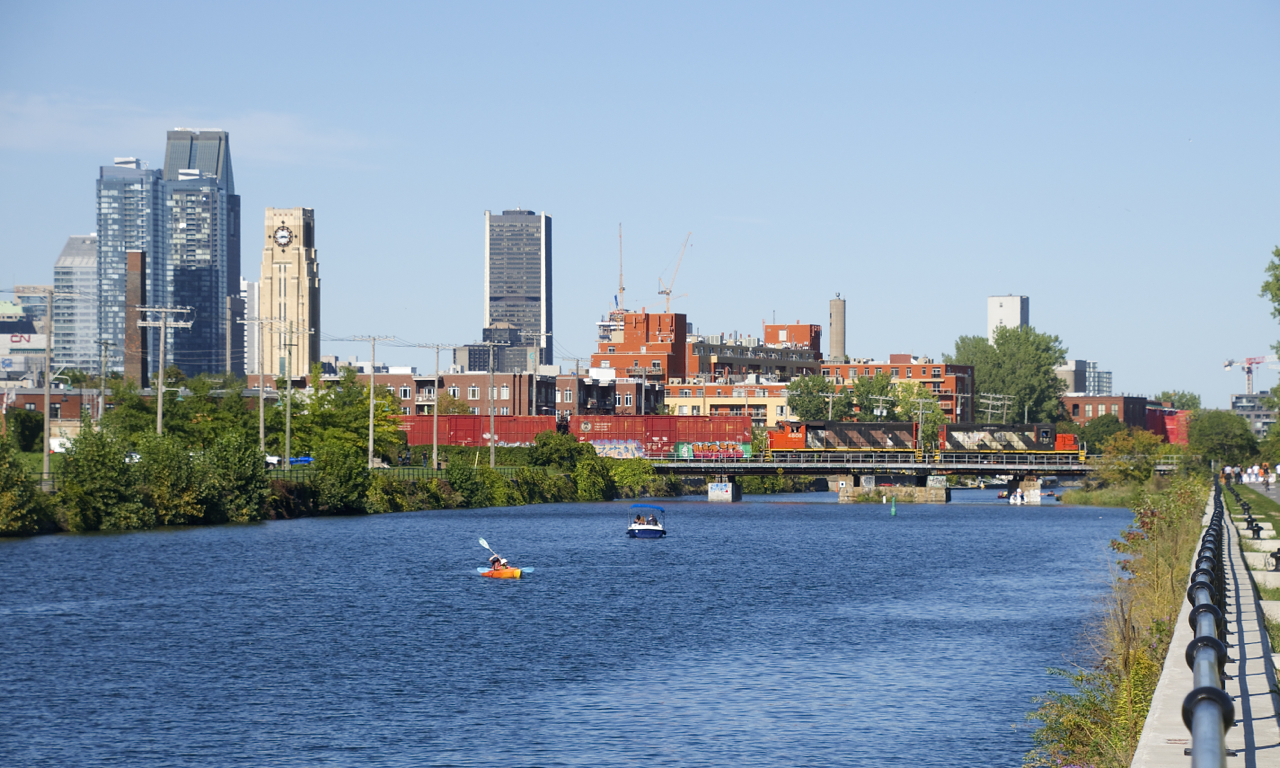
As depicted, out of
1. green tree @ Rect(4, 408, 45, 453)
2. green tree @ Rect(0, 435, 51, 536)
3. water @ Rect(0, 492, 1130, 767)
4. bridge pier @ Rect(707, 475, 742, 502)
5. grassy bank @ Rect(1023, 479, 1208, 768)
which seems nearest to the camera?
grassy bank @ Rect(1023, 479, 1208, 768)

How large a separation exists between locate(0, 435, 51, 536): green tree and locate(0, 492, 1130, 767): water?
1.57 m

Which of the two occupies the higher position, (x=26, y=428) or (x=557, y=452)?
(x=26, y=428)

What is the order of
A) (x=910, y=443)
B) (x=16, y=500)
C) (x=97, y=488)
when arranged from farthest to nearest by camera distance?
(x=910, y=443) → (x=97, y=488) → (x=16, y=500)

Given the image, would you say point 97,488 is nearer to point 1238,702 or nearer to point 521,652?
point 521,652

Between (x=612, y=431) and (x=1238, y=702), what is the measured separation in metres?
171

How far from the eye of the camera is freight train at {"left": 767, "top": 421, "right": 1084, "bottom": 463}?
→ 17238cm

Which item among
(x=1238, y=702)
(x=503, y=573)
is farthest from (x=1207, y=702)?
(x=503, y=573)

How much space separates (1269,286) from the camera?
83812 millimetres

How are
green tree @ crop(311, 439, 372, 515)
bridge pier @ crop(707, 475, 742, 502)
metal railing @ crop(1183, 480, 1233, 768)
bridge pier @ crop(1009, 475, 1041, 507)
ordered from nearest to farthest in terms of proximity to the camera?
metal railing @ crop(1183, 480, 1233, 768) → green tree @ crop(311, 439, 372, 515) → bridge pier @ crop(1009, 475, 1041, 507) → bridge pier @ crop(707, 475, 742, 502)

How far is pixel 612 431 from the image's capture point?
191 m

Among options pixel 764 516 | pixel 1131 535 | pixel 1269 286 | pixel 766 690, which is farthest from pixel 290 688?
pixel 764 516

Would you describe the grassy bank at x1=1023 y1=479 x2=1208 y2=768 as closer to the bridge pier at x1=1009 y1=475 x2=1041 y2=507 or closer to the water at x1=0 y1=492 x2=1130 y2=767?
the water at x1=0 y1=492 x2=1130 y2=767

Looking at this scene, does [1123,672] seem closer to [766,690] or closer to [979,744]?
[979,744]

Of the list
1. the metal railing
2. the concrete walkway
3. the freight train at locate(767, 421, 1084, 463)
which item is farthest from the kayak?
the freight train at locate(767, 421, 1084, 463)
